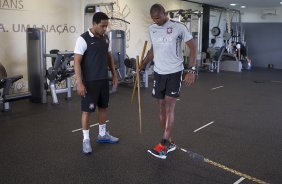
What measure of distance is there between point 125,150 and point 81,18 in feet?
13.4

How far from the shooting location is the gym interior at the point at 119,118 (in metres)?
2.42

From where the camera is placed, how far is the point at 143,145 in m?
2.98

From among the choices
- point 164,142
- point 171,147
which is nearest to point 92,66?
point 164,142

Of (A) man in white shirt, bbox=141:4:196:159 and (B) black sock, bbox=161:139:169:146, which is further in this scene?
(B) black sock, bbox=161:139:169:146

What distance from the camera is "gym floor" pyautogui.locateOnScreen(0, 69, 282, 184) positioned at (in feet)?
7.67

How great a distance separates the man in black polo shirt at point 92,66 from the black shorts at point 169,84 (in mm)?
500

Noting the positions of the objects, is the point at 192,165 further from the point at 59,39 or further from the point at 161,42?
the point at 59,39

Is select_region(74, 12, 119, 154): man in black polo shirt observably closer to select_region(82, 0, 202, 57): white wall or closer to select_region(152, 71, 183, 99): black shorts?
select_region(152, 71, 183, 99): black shorts

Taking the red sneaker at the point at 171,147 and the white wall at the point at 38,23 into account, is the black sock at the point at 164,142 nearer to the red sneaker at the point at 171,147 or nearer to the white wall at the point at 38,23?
the red sneaker at the point at 171,147

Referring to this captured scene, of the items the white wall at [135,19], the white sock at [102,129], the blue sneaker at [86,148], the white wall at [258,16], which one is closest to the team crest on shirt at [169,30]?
the white sock at [102,129]

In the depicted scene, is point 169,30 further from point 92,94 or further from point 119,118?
point 119,118

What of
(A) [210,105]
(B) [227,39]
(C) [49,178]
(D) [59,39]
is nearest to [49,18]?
(D) [59,39]

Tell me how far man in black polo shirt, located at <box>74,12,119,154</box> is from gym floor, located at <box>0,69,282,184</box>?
1.15 ft

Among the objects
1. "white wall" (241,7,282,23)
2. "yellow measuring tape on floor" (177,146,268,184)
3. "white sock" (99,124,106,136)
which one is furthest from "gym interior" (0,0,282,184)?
"white wall" (241,7,282,23)
